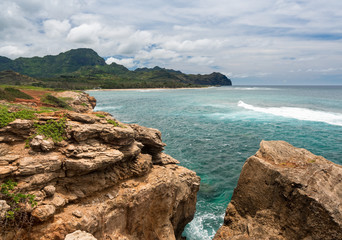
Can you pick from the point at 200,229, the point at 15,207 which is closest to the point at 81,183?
the point at 15,207

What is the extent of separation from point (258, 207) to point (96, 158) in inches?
402

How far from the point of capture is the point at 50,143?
34.4 feet

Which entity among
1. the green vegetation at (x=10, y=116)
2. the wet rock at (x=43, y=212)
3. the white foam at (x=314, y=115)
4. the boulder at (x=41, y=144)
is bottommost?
the white foam at (x=314, y=115)

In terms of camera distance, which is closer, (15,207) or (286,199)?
(15,207)

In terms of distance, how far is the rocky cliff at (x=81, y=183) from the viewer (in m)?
8.58

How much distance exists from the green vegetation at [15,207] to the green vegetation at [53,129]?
3.01 meters

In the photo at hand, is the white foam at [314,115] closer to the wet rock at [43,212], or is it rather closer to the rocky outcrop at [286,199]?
the rocky outcrop at [286,199]

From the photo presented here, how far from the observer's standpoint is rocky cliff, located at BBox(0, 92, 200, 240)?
8578 mm

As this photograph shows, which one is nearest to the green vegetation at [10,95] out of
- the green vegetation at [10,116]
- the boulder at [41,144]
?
the green vegetation at [10,116]

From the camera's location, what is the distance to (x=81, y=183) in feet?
34.4

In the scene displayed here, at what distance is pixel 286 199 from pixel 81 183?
1134 cm

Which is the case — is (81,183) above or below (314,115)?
above

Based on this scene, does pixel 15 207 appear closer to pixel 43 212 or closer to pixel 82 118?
pixel 43 212

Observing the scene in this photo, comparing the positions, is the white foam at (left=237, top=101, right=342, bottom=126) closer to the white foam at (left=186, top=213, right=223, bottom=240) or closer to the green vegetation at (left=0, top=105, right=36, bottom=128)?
the white foam at (left=186, top=213, right=223, bottom=240)
